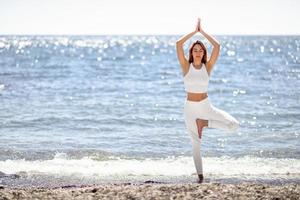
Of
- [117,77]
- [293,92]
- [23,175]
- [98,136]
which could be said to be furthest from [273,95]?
[23,175]

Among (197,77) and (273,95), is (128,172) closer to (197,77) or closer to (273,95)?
(197,77)

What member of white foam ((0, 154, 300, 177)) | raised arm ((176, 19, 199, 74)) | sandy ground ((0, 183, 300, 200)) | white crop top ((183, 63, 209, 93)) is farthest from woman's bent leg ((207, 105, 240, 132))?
white foam ((0, 154, 300, 177))

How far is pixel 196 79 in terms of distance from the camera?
812cm

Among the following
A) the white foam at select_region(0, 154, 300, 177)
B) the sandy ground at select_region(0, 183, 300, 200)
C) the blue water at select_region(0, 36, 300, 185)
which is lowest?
the sandy ground at select_region(0, 183, 300, 200)

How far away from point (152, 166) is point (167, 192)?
3463 mm

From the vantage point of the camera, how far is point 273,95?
24.8 meters

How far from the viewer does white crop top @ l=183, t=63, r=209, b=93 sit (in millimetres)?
8117

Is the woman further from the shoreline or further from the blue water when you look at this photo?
the blue water

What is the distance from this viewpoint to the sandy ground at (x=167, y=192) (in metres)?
7.70

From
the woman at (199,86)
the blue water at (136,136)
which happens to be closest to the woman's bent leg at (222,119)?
the woman at (199,86)

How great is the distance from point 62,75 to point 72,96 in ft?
43.8

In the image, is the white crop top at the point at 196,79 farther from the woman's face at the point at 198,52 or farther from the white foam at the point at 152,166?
the white foam at the point at 152,166

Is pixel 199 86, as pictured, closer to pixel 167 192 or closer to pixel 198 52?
pixel 198 52

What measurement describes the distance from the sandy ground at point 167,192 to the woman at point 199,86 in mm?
896
